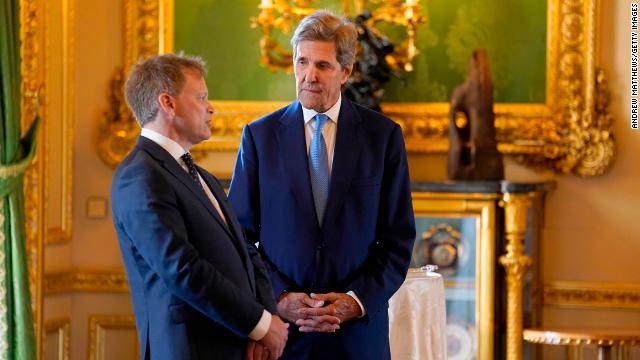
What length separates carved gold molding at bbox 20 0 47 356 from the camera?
5044 millimetres

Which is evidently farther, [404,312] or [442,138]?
[442,138]

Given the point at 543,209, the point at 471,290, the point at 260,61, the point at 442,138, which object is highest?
the point at 260,61

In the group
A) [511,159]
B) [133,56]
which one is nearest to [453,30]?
[511,159]

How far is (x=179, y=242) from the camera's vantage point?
2.36 metres

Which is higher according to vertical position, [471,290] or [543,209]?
[543,209]

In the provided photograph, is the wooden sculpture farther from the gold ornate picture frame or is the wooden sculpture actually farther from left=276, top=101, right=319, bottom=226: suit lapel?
left=276, top=101, right=319, bottom=226: suit lapel

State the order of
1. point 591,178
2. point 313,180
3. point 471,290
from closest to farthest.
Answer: point 313,180 < point 471,290 < point 591,178

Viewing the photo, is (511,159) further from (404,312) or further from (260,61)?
(404,312)

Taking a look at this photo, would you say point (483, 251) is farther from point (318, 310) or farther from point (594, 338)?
point (318, 310)

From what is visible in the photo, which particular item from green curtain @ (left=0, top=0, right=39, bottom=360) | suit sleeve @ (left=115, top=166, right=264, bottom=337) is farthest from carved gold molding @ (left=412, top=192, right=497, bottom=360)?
suit sleeve @ (left=115, top=166, right=264, bottom=337)

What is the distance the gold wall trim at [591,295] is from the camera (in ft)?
17.9

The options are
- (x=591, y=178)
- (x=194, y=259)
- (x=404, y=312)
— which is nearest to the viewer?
(x=194, y=259)

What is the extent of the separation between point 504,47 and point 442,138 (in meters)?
0.54

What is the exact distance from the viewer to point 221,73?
18.8 feet
